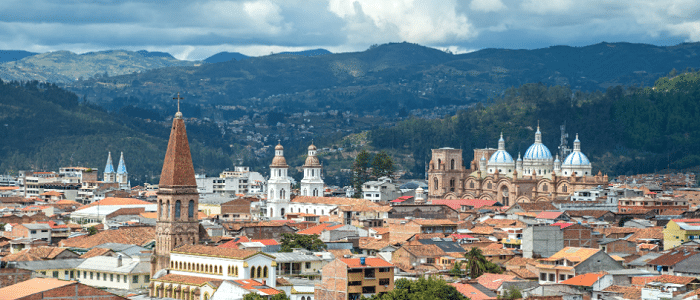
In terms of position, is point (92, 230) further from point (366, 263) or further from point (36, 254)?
point (366, 263)

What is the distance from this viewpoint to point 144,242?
90.9 meters

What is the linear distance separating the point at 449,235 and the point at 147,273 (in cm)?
3130

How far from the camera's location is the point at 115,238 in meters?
92.1

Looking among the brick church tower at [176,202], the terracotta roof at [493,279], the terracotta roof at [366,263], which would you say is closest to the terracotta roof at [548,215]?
the terracotta roof at [493,279]

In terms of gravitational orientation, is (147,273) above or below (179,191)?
below

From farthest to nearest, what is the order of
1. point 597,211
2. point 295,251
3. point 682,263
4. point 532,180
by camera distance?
point 532,180 < point 597,211 < point 295,251 < point 682,263

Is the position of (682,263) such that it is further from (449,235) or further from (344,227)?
(344,227)

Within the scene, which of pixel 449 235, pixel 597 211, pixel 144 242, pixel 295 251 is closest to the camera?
pixel 295 251

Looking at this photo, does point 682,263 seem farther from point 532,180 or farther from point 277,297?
point 532,180

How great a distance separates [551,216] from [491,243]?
1611 cm

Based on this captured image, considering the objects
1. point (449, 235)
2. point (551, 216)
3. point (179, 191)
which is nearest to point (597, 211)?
point (551, 216)

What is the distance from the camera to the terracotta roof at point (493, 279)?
2761 inches

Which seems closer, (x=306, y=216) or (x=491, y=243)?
(x=491, y=243)

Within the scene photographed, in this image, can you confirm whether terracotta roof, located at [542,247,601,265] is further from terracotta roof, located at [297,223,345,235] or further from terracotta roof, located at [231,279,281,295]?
terracotta roof, located at [297,223,345,235]
